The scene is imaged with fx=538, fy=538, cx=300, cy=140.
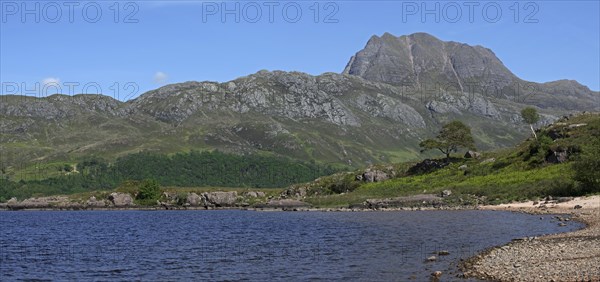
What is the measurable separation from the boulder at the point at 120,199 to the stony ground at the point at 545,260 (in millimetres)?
166288

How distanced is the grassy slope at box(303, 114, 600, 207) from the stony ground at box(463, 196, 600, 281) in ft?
177

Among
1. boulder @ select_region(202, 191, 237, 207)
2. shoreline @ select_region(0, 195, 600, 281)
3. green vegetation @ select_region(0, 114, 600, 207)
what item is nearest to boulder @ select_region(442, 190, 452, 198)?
green vegetation @ select_region(0, 114, 600, 207)

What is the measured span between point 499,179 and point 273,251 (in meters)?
82.0

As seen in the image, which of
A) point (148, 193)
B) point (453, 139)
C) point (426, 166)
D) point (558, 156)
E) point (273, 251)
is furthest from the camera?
point (148, 193)

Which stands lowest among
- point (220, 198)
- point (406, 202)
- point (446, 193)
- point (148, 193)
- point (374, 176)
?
point (406, 202)

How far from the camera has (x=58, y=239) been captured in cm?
7775

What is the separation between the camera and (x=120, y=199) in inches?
7648

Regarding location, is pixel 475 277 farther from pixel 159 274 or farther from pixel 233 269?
pixel 159 274

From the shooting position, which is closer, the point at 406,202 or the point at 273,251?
the point at 273,251

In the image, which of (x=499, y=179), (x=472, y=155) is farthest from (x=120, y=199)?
(x=499, y=179)

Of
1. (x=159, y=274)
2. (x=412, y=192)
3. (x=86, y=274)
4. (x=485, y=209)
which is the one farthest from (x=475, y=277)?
(x=412, y=192)

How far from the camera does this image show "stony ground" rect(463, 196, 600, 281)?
32541 millimetres

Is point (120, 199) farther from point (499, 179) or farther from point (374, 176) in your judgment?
point (499, 179)

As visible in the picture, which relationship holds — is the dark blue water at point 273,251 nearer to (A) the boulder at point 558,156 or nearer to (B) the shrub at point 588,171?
(B) the shrub at point 588,171
